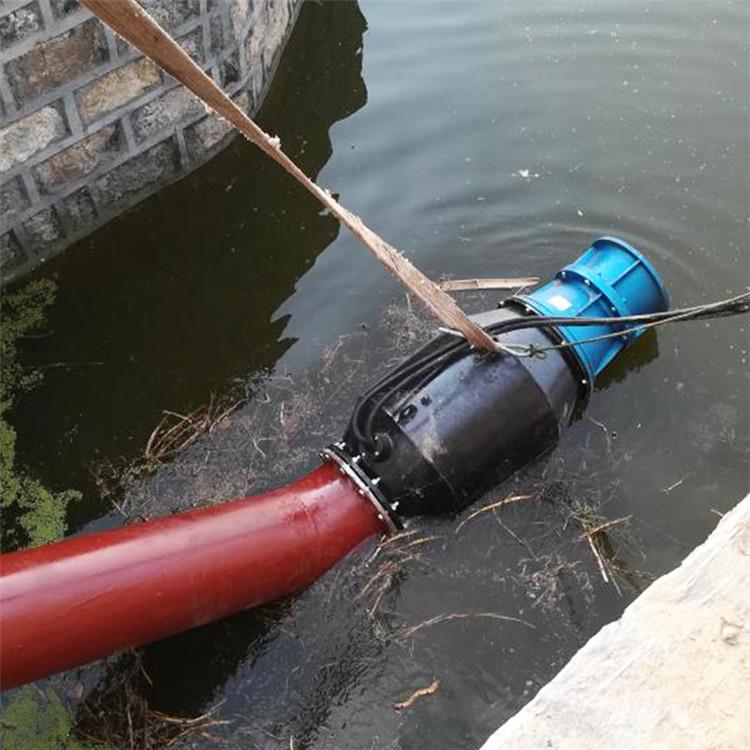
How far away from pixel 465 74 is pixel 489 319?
129 inches

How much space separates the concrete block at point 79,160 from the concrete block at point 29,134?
124 millimetres

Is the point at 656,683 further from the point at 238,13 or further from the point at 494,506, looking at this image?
the point at 238,13

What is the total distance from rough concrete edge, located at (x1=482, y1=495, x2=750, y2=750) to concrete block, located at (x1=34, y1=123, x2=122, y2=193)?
12.9 ft

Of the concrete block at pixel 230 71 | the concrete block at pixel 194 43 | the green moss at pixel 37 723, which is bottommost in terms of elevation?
the green moss at pixel 37 723

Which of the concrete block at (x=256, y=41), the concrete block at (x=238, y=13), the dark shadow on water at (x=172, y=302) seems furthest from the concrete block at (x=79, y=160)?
the concrete block at (x=256, y=41)

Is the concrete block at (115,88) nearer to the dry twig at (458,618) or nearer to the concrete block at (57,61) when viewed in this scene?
the concrete block at (57,61)

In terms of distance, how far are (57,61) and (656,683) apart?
13.6ft

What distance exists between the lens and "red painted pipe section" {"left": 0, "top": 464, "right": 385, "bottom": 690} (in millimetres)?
2797

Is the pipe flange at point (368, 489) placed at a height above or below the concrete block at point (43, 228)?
below

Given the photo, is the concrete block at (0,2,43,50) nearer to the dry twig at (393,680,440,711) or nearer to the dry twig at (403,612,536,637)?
the dry twig at (403,612,536,637)

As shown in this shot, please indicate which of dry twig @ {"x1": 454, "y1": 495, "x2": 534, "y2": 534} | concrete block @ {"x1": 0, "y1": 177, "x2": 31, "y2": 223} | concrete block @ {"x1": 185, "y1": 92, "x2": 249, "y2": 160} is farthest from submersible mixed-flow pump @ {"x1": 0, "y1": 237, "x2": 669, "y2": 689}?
concrete block @ {"x1": 185, "y1": 92, "x2": 249, "y2": 160}

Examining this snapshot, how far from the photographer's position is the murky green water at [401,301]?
3.61 meters

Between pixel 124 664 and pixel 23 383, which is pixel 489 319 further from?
pixel 23 383

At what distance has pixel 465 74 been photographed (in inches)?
255
